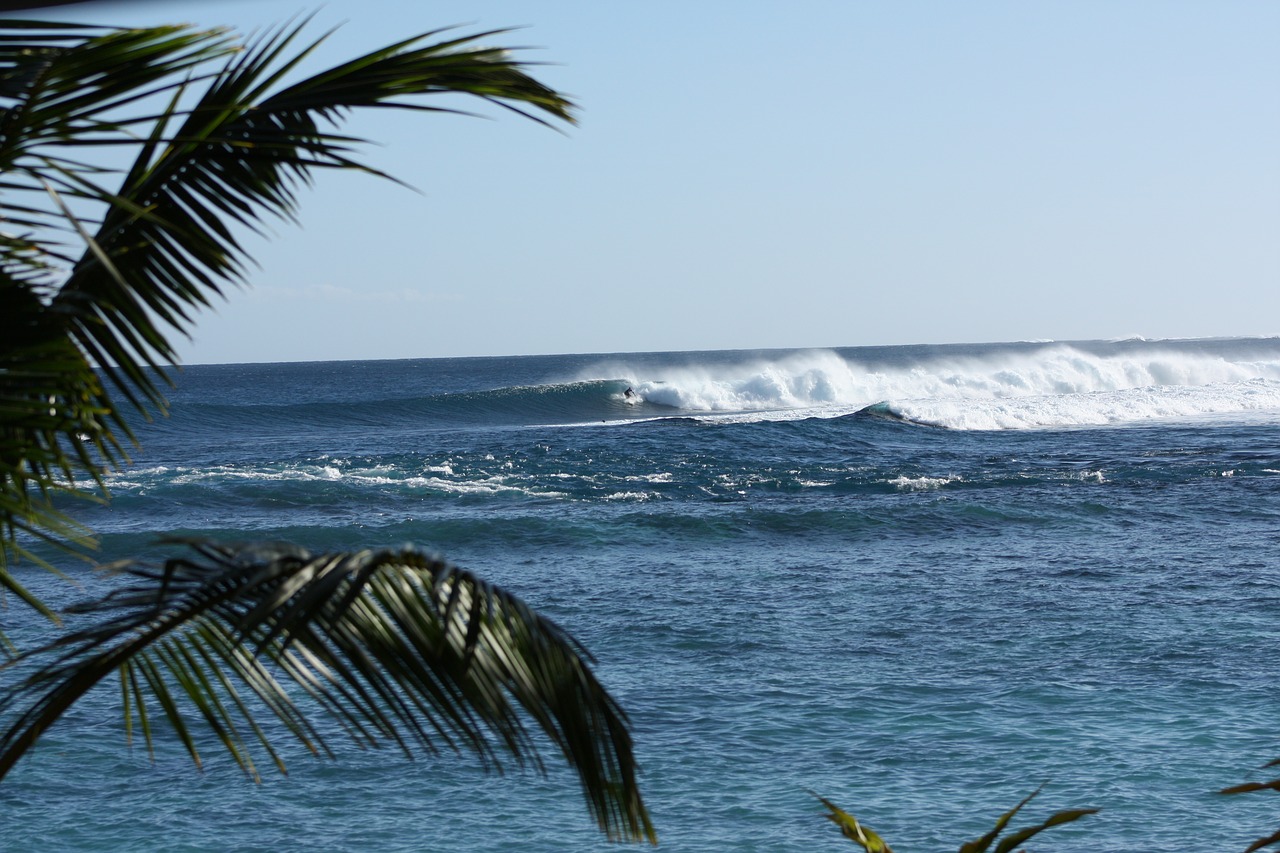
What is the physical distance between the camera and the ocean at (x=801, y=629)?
6.89m

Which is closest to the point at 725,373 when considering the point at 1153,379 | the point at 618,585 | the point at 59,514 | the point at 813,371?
the point at 813,371

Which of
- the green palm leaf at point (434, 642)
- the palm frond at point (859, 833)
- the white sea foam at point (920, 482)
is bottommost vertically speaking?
the white sea foam at point (920, 482)

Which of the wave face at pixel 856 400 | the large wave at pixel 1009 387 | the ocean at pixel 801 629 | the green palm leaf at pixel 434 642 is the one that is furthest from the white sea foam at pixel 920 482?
the green palm leaf at pixel 434 642

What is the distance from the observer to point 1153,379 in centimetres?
5116

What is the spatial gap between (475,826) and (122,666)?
4790 mm

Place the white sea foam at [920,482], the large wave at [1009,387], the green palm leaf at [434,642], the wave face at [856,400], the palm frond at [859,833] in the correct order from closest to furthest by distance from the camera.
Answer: the green palm leaf at [434,642]
the palm frond at [859,833]
the white sea foam at [920,482]
the wave face at [856,400]
the large wave at [1009,387]

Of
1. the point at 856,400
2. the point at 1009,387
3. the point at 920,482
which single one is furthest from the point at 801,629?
the point at 1009,387

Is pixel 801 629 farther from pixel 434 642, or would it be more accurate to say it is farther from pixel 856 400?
pixel 856 400

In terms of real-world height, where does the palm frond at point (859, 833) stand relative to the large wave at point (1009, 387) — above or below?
below

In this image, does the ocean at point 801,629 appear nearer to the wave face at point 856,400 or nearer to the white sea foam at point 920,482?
the white sea foam at point 920,482

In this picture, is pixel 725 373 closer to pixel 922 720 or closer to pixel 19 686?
pixel 922 720

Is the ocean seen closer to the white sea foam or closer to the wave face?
the white sea foam

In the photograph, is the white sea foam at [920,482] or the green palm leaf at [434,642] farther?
the white sea foam at [920,482]

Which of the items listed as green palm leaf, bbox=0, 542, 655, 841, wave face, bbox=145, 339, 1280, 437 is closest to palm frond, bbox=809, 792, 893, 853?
green palm leaf, bbox=0, 542, 655, 841
